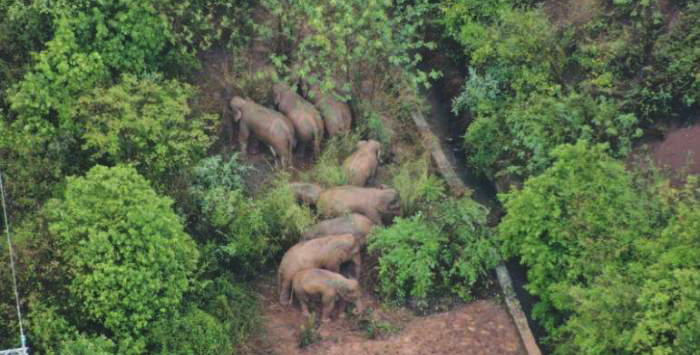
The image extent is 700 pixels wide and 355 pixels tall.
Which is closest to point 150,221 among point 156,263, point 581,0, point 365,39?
point 156,263

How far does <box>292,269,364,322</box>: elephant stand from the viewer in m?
12.9

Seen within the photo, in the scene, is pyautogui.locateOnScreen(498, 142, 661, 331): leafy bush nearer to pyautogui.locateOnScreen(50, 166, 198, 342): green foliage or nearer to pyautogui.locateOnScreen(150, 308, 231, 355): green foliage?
pyautogui.locateOnScreen(150, 308, 231, 355): green foliage

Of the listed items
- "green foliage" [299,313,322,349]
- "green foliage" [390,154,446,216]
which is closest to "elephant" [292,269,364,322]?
"green foliage" [299,313,322,349]

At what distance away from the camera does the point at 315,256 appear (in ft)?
43.7

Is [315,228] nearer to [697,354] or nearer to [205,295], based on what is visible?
[205,295]

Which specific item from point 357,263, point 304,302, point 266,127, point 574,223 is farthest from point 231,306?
point 574,223

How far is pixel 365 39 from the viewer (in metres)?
15.4

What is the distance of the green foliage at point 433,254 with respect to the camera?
43.5 feet

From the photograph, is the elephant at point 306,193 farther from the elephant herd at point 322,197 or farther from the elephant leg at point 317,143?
the elephant leg at point 317,143

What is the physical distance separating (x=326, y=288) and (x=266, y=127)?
315 centimetres

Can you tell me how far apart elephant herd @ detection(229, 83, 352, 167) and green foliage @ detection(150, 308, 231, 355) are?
141 inches

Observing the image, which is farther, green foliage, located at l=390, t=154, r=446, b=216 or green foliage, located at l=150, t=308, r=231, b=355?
green foliage, located at l=390, t=154, r=446, b=216

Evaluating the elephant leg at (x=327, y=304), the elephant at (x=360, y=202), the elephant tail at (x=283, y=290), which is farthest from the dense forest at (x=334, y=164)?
the elephant leg at (x=327, y=304)

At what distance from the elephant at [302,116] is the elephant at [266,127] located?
0.14 meters
